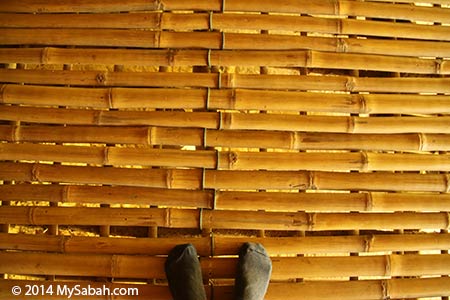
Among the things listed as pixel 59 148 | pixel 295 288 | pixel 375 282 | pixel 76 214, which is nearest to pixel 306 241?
pixel 295 288

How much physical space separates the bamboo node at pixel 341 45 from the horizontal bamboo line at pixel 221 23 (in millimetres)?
37

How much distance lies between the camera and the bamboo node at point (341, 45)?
4.99ft

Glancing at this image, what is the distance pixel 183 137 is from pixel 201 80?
0.25m

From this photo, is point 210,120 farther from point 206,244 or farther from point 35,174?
point 35,174

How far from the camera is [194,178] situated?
146 cm

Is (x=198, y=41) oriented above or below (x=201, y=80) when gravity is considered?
above

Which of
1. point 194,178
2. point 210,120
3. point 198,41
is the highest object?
point 198,41

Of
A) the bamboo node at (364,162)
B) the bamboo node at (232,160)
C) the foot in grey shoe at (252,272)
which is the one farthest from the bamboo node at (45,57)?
the bamboo node at (364,162)

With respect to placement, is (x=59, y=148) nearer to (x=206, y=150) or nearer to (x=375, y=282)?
(x=206, y=150)

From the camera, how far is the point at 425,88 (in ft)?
5.00

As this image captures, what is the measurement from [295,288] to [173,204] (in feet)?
1.93

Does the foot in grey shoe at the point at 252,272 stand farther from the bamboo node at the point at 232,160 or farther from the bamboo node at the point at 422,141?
the bamboo node at the point at 422,141

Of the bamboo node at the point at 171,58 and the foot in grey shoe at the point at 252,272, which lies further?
the bamboo node at the point at 171,58

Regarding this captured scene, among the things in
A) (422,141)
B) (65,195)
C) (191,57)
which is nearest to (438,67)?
(422,141)
